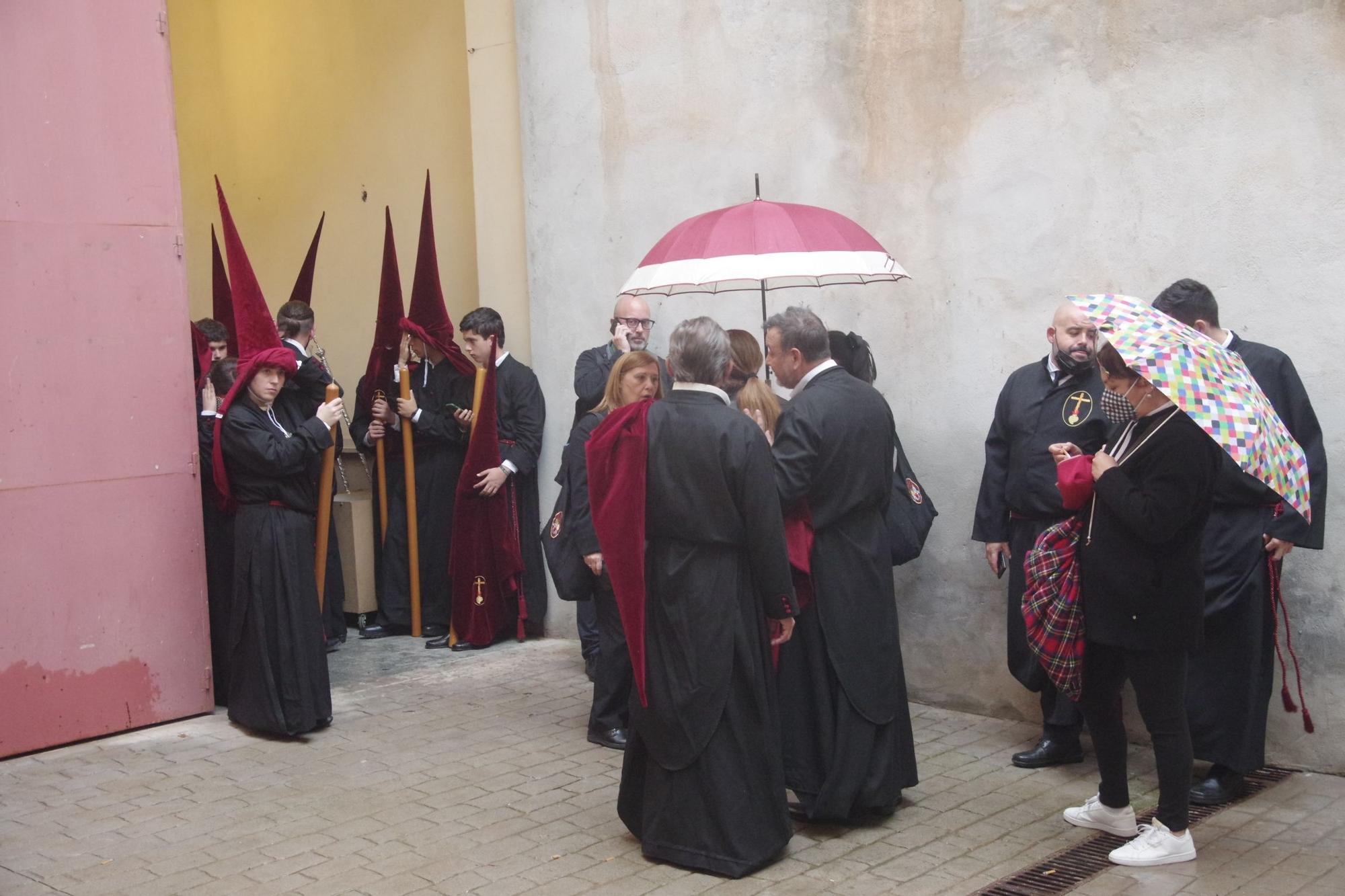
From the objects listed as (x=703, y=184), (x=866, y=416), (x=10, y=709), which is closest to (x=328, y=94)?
(x=703, y=184)

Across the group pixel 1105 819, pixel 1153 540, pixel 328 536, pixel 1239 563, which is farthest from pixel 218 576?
pixel 1239 563

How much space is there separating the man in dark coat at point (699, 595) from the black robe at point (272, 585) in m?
2.38

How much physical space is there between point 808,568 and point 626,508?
0.81 meters

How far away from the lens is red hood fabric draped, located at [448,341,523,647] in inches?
318

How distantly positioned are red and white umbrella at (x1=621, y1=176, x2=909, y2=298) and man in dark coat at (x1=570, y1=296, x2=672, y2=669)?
1.44 metres

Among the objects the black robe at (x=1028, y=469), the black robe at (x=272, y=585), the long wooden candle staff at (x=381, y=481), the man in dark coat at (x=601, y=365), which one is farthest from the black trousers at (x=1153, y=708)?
the long wooden candle staff at (x=381, y=481)

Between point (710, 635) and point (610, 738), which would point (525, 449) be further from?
point (710, 635)

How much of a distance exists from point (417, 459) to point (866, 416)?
436 centimetres

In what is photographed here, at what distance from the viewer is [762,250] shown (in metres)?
5.43

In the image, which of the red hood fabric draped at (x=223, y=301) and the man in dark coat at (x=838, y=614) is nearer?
the man in dark coat at (x=838, y=614)

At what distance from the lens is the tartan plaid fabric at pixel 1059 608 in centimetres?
452

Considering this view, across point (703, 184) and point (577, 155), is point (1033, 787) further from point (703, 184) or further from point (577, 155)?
point (577, 155)

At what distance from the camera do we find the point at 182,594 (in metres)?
6.70

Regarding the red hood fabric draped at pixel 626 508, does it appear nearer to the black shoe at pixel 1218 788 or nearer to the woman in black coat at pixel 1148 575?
the woman in black coat at pixel 1148 575
